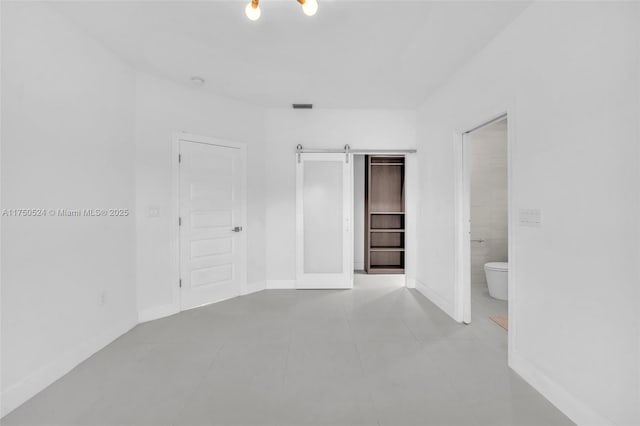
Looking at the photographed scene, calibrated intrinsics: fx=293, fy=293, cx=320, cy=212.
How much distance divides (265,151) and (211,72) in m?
1.33

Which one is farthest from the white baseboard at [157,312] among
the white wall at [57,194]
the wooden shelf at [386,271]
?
the wooden shelf at [386,271]

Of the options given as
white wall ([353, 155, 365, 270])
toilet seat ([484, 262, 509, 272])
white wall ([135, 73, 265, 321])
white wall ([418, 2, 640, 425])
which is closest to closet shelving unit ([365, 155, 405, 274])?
white wall ([353, 155, 365, 270])

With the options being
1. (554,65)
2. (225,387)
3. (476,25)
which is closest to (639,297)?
(554,65)

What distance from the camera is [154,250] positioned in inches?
126

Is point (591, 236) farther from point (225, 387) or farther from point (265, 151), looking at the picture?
point (265, 151)

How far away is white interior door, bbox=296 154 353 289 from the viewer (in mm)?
4258

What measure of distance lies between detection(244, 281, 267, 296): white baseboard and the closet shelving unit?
2.02 metres

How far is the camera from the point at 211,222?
368 centimetres

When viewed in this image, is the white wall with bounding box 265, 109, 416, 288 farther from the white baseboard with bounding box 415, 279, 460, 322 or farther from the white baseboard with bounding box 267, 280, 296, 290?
the white baseboard with bounding box 415, 279, 460, 322

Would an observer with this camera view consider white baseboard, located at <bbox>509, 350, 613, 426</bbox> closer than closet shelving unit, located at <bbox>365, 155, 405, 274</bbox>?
Yes

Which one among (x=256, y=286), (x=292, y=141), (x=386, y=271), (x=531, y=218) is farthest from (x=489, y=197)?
(x=256, y=286)

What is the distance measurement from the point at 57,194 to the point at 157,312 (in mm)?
1640

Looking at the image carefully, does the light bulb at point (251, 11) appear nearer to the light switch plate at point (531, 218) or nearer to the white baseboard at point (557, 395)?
the light switch plate at point (531, 218)

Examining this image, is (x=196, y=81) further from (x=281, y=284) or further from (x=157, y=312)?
(x=281, y=284)
